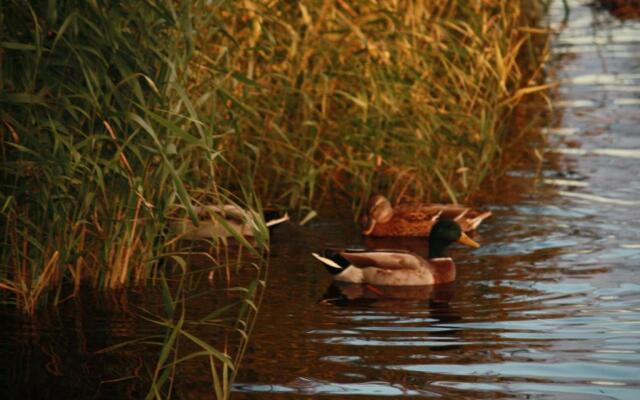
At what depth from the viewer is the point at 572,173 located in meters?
16.5

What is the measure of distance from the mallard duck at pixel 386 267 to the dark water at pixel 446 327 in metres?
0.14

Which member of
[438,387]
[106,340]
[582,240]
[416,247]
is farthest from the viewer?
[416,247]

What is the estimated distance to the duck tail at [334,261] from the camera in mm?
12148

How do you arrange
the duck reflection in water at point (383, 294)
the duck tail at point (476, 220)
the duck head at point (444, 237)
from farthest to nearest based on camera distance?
the duck tail at point (476, 220) < the duck head at point (444, 237) < the duck reflection in water at point (383, 294)

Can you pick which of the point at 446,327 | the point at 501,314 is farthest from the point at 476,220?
the point at 446,327

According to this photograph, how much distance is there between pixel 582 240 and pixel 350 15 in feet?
9.56

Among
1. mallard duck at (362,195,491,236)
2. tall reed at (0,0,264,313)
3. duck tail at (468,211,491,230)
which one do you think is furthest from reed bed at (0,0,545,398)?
duck tail at (468,211,491,230)

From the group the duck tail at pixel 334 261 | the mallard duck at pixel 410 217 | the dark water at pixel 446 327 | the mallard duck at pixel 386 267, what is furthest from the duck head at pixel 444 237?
the duck tail at pixel 334 261

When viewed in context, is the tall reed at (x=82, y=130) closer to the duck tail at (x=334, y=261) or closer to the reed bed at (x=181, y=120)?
the reed bed at (x=181, y=120)

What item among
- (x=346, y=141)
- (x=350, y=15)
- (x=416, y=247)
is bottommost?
(x=416, y=247)

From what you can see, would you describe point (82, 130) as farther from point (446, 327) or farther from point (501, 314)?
point (501, 314)

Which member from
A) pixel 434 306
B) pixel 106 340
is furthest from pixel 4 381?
pixel 434 306

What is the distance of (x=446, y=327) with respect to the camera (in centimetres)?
1042

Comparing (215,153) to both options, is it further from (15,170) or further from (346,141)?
(346,141)
